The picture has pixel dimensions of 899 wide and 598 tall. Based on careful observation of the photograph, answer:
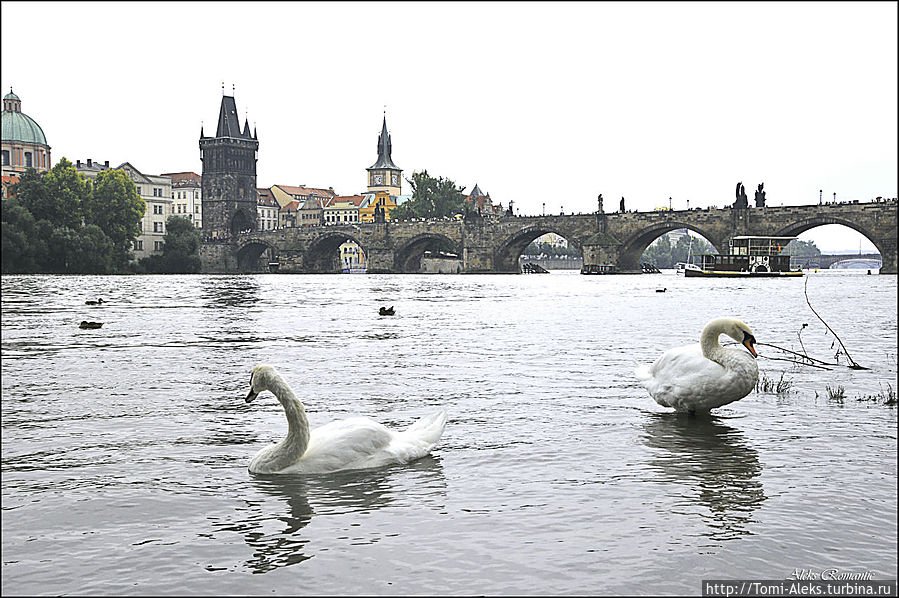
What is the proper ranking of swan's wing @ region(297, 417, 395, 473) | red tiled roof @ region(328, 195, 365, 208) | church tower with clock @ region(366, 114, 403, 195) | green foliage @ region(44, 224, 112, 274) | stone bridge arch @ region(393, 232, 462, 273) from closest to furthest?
swan's wing @ region(297, 417, 395, 473), green foliage @ region(44, 224, 112, 274), stone bridge arch @ region(393, 232, 462, 273), red tiled roof @ region(328, 195, 365, 208), church tower with clock @ region(366, 114, 403, 195)

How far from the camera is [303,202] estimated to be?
522 feet

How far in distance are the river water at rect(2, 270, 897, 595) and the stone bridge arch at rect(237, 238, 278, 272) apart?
338ft

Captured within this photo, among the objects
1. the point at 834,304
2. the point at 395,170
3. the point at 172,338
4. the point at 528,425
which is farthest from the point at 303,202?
the point at 528,425

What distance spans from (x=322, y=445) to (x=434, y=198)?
110 meters

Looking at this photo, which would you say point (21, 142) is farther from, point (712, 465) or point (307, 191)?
point (712, 465)

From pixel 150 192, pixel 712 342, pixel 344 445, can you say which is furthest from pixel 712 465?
pixel 150 192

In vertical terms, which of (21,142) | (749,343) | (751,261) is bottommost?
(749,343)

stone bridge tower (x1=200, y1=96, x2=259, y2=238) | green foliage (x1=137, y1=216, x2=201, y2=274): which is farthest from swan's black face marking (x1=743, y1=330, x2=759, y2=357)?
stone bridge tower (x1=200, y1=96, x2=259, y2=238)

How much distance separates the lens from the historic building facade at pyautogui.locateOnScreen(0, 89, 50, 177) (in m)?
115

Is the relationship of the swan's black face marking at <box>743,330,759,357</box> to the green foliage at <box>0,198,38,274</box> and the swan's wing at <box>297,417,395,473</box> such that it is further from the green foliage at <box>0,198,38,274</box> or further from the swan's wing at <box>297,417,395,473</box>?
the green foliage at <box>0,198,38,274</box>

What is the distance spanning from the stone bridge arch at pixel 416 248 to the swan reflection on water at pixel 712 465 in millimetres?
88723

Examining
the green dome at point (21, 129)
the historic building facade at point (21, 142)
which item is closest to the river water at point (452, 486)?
the historic building facade at point (21, 142)

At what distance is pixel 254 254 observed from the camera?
Result: 118938 mm

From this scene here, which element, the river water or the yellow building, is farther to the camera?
the yellow building
